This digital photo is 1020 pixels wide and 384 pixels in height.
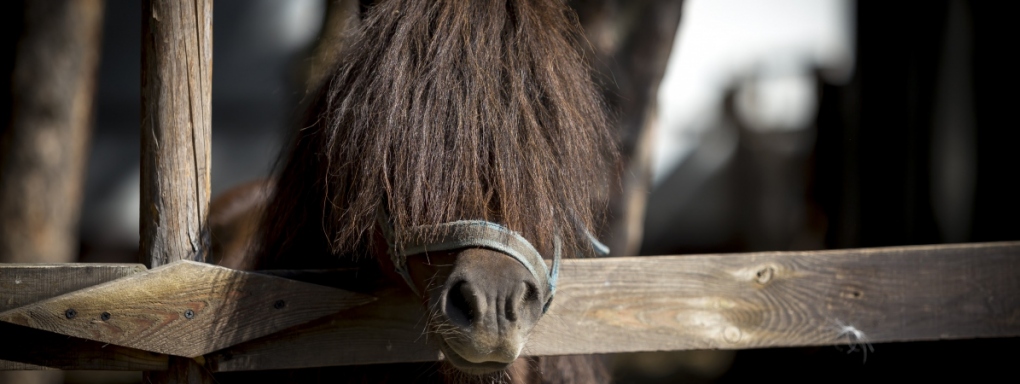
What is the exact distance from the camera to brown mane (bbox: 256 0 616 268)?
49.2 inches

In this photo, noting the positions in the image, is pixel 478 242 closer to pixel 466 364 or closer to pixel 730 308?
pixel 466 364

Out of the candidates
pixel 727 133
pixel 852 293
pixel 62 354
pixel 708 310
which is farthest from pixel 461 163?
pixel 727 133

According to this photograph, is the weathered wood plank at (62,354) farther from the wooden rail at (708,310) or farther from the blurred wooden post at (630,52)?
the blurred wooden post at (630,52)

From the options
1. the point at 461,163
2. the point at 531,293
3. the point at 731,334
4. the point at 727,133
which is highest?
the point at 461,163

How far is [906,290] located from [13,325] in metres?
1.93

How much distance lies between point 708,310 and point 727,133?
611cm

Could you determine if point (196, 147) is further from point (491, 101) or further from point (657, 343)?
point (657, 343)

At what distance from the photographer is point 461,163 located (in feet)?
4.09

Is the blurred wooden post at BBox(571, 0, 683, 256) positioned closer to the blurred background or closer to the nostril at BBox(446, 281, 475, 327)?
the blurred background

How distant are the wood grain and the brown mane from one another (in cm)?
25

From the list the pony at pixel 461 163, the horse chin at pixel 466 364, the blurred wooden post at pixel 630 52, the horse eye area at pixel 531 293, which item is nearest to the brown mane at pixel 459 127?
the pony at pixel 461 163

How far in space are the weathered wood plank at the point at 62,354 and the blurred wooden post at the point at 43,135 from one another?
8.75 ft

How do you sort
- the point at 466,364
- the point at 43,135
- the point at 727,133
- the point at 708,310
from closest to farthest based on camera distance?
the point at 466,364 → the point at 708,310 → the point at 43,135 → the point at 727,133

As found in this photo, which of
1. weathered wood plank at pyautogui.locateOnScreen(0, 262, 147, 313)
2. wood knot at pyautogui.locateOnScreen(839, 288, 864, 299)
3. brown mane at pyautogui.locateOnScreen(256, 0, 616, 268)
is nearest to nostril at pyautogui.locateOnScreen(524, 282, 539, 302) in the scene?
brown mane at pyautogui.locateOnScreen(256, 0, 616, 268)
